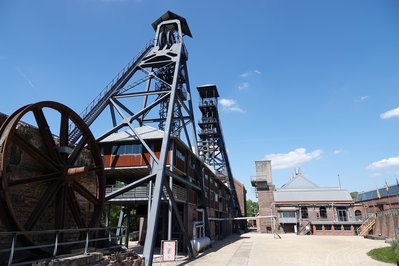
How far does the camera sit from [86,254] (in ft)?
29.3

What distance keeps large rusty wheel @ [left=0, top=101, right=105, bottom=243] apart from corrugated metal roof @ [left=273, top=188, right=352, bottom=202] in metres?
41.1

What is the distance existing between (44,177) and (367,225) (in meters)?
42.0

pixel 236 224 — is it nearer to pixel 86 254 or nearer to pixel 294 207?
pixel 294 207

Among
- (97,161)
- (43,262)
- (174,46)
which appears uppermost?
(174,46)

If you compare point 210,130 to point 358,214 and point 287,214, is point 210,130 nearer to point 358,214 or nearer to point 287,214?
point 287,214

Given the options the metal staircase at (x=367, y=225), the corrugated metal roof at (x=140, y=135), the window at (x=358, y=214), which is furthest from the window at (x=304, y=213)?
the corrugated metal roof at (x=140, y=135)

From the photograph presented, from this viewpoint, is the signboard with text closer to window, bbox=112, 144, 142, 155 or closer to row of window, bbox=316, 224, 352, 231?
window, bbox=112, 144, 142, 155

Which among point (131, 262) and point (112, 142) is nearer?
point (131, 262)

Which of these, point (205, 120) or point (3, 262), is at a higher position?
point (205, 120)

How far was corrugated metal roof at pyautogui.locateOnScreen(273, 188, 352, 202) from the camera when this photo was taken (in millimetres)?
46478

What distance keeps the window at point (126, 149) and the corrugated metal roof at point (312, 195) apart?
3507 cm

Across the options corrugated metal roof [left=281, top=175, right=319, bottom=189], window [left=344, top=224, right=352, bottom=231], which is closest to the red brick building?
window [left=344, top=224, right=352, bottom=231]

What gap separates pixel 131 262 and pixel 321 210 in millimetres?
41100

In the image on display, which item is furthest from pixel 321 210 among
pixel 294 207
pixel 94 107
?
pixel 94 107
